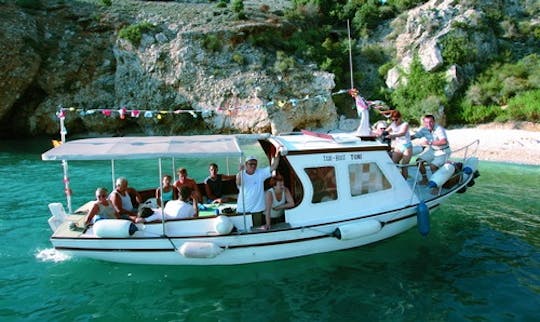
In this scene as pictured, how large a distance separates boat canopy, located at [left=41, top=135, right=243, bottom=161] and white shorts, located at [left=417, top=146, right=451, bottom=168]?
5.06 m

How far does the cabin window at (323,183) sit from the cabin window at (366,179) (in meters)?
0.44

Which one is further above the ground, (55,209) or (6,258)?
(55,209)

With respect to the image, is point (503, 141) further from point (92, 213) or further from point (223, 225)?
point (92, 213)

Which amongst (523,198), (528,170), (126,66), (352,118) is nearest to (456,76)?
(352,118)

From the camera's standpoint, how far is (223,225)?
7.75 m

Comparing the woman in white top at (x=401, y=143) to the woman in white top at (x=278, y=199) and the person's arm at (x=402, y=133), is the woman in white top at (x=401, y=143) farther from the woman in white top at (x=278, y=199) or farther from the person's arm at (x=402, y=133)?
the woman in white top at (x=278, y=199)

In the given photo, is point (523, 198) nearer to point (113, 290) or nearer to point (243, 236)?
point (243, 236)

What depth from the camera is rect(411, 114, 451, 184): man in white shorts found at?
33.3 ft

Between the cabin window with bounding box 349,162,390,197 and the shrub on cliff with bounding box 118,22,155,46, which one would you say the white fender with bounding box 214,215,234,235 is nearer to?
the cabin window with bounding box 349,162,390,197

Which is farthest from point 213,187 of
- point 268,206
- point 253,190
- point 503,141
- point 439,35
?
point 439,35

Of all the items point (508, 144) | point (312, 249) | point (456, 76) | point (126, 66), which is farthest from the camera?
point (126, 66)

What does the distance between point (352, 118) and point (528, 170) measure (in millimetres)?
13264

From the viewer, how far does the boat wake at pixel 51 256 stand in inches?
345

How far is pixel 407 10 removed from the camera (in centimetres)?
3781
